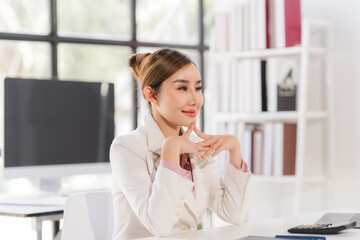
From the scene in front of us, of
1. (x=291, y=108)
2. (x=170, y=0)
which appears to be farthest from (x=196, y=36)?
(x=291, y=108)

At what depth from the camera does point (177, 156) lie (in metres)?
1.88

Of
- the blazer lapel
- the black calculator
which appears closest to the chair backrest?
the blazer lapel

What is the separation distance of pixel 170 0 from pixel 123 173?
2.77 m

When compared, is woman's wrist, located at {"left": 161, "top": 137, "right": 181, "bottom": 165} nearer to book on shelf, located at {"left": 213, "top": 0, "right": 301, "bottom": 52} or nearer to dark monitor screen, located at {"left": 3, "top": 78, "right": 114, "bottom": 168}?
dark monitor screen, located at {"left": 3, "top": 78, "right": 114, "bottom": 168}

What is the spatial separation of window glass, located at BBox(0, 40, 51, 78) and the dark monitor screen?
685 mm

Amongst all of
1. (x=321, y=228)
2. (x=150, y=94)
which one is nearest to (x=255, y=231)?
(x=321, y=228)

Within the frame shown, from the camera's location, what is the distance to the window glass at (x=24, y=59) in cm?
376

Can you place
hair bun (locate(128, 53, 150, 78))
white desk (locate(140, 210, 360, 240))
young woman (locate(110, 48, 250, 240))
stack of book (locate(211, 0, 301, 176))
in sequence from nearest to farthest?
white desk (locate(140, 210, 360, 240))
young woman (locate(110, 48, 250, 240))
hair bun (locate(128, 53, 150, 78))
stack of book (locate(211, 0, 301, 176))

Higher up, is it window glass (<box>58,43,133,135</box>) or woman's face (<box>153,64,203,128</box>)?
window glass (<box>58,43,133,135</box>)

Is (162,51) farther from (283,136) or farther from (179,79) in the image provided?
(283,136)

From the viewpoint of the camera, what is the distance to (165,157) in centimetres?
187

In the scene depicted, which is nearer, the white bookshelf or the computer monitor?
the computer monitor

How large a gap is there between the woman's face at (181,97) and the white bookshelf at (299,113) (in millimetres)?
1654

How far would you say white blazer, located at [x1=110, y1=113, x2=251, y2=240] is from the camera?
185 cm
